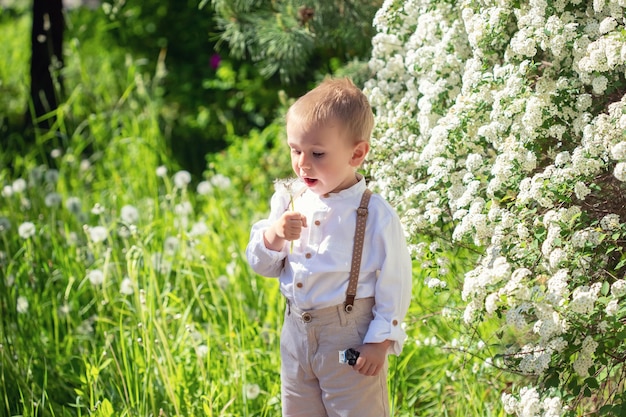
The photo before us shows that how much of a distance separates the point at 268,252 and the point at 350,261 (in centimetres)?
24

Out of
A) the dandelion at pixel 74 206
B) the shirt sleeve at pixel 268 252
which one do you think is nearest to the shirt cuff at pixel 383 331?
the shirt sleeve at pixel 268 252

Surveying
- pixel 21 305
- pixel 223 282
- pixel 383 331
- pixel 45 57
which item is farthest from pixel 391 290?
pixel 45 57

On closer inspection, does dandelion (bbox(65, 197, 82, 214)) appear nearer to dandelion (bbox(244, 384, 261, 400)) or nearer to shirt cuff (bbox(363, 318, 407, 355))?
dandelion (bbox(244, 384, 261, 400))

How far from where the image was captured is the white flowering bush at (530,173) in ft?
7.55

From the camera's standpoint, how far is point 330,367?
237 centimetres

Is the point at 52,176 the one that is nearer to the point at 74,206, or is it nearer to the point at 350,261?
the point at 74,206

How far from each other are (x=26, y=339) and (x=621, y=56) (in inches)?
96.8

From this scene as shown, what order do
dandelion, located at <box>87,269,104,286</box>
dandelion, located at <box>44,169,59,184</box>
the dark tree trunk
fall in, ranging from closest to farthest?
1. dandelion, located at <box>87,269,104,286</box>
2. dandelion, located at <box>44,169,59,184</box>
3. the dark tree trunk

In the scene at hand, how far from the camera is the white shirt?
232 centimetres

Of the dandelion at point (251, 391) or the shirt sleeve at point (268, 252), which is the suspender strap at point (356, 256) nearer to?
the shirt sleeve at point (268, 252)

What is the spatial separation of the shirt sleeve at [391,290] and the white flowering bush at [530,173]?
180mm

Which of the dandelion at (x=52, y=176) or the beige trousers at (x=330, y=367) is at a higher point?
the beige trousers at (x=330, y=367)

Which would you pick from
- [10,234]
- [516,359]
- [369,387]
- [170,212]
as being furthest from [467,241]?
[10,234]

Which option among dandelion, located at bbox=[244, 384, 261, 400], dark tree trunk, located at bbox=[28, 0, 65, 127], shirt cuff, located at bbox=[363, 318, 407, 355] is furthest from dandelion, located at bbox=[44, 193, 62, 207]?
shirt cuff, located at bbox=[363, 318, 407, 355]
